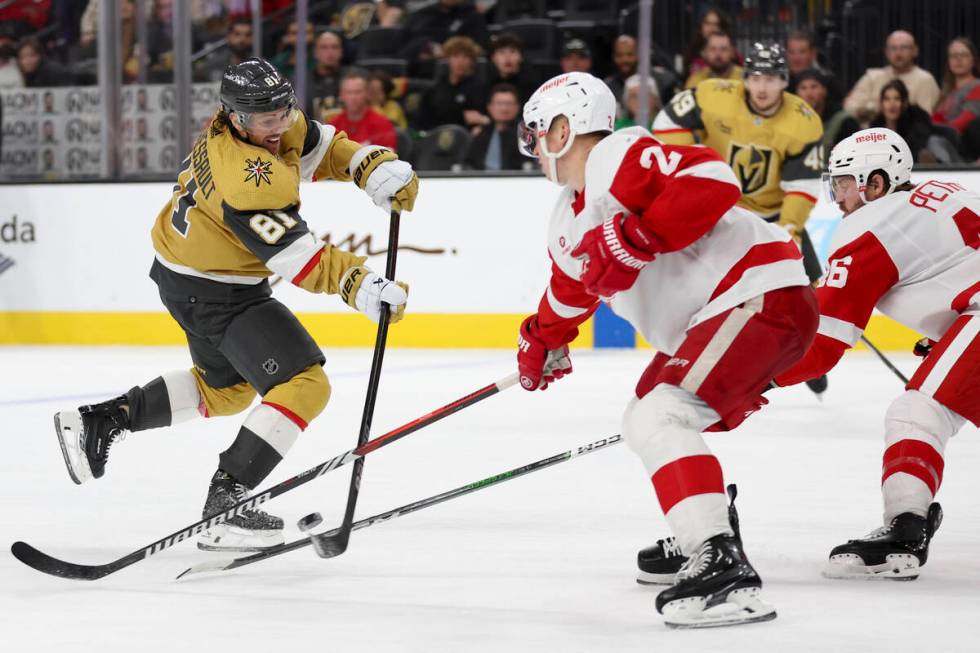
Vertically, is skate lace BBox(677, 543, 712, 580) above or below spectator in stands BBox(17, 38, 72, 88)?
above

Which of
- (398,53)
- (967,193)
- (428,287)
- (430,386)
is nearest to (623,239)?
(967,193)

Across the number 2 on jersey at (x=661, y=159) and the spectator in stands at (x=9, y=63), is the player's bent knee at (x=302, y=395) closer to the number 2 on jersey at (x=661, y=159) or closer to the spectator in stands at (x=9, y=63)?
the number 2 on jersey at (x=661, y=159)

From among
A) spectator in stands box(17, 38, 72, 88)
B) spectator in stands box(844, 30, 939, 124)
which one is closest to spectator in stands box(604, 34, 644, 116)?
spectator in stands box(844, 30, 939, 124)

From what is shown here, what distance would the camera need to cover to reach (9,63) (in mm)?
8258

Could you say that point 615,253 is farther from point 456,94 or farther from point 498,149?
point 456,94

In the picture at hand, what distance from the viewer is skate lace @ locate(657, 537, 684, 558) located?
2.70m

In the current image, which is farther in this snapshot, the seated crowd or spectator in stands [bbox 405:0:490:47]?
spectator in stands [bbox 405:0:490:47]

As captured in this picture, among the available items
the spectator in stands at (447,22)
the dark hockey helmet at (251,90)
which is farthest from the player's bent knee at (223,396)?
the spectator in stands at (447,22)

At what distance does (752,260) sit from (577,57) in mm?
5820

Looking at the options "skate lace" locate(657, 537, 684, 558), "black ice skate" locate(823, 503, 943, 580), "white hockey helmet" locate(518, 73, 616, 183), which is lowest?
"skate lace" locate(657, 537, 684, 558)

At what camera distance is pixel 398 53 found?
28.3 feet

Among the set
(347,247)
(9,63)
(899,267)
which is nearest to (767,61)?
(347,247)

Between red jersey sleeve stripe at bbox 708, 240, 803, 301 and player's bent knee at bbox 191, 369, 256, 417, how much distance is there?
4.49 ft

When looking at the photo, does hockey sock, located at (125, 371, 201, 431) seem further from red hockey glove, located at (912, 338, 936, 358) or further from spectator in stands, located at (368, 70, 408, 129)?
spectator in stands, located at (368, 70, 408, 129)
